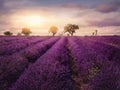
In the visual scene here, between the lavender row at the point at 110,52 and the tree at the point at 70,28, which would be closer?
the lavender row at the point at 110,52

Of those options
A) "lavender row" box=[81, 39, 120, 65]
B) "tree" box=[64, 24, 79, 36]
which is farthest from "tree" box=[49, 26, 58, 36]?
"lavender row" box=[81, 39, 120, 65]

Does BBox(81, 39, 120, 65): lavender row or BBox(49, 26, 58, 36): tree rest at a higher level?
BBox(81, 39, 120, 65): lavender row

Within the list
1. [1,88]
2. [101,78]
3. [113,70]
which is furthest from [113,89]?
[1,88]

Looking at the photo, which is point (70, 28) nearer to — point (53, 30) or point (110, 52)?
point (53, 30)

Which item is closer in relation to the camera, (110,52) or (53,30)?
(110,52)

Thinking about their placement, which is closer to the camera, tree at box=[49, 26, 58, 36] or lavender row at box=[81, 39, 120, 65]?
lavender row at box=[81, 39, 120, 65]

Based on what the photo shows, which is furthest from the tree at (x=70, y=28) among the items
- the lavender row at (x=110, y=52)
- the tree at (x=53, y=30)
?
the lavender row at (x=110, y=52)

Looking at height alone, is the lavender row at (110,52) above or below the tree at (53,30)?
above

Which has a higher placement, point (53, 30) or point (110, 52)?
point (110, 52)

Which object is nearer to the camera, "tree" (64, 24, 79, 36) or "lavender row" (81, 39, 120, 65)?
"lavender row" (81, 39, 120, 65)

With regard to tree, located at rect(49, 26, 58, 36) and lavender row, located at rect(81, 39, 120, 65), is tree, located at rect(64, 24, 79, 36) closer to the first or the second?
tree, located at rect(49, 26, 58, 36)

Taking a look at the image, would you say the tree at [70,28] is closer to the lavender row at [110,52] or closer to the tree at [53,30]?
the tree at [53,30]

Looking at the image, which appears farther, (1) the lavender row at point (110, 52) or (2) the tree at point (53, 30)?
(2) the tree at point (53, 30)

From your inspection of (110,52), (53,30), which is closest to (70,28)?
(53,30)
